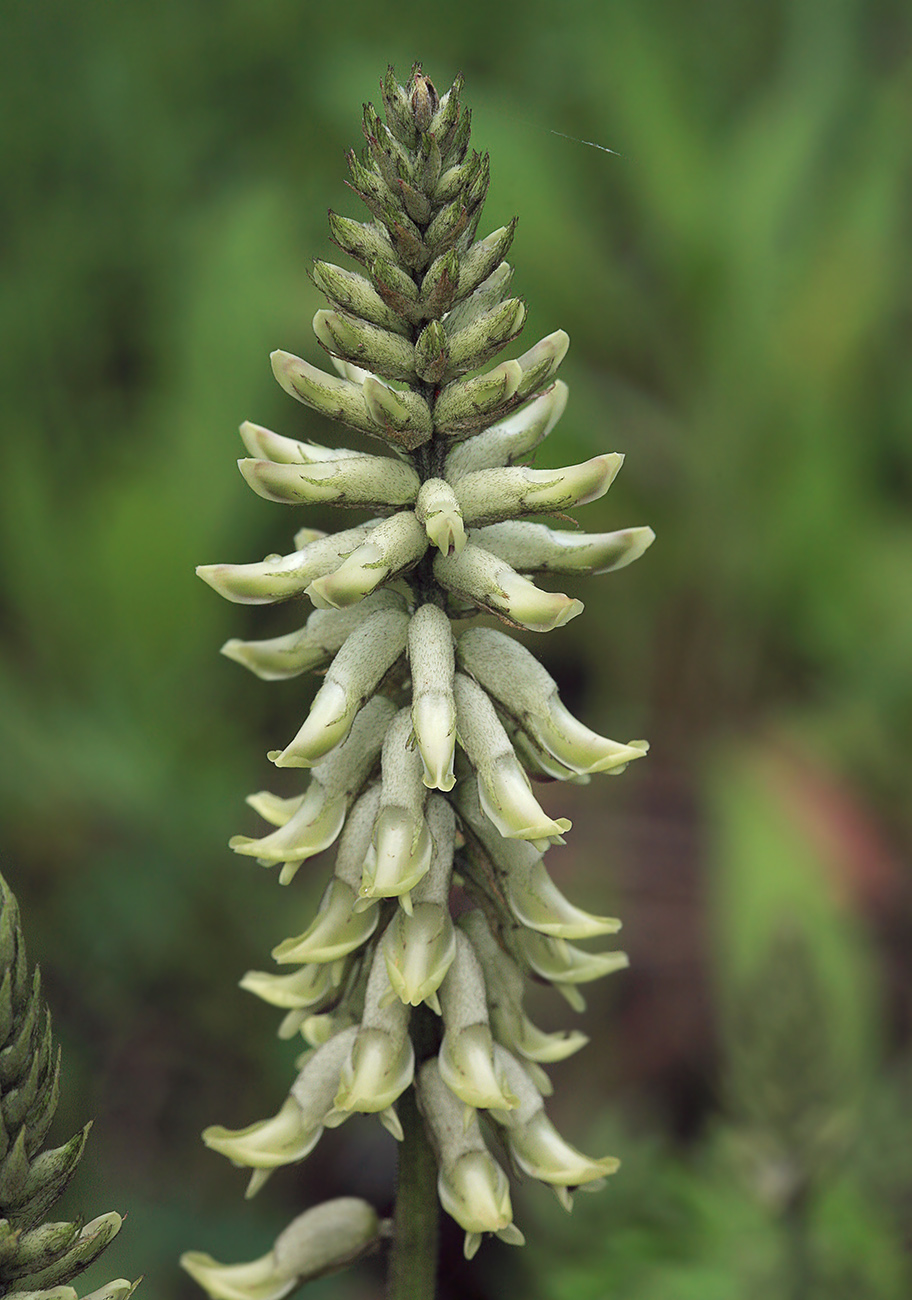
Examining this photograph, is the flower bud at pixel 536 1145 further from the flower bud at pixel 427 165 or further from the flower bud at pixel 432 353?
the flower bud at pixel 427 165

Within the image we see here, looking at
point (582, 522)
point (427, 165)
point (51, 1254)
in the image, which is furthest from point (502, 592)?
point (582, 522)

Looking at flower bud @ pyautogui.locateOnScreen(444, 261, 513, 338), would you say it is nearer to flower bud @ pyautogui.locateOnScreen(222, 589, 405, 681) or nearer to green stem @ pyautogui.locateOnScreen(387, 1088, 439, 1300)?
flower bud @ pyautogui.locateOnScreen(222, 589, 405, 681)

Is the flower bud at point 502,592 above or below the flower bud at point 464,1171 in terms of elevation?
above

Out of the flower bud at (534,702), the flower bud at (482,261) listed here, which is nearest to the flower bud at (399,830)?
the flower bud at (534,702)

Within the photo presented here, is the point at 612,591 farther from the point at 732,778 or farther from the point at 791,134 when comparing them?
the point at 791,134

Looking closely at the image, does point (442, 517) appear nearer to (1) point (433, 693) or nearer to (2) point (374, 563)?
(2) point (374, 563)
